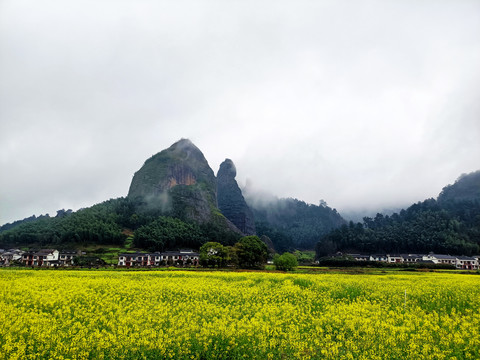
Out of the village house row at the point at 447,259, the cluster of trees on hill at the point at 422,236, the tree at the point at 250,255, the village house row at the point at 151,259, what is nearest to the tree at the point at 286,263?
the tree at the point at 250,255

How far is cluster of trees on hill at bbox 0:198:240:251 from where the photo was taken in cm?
11181

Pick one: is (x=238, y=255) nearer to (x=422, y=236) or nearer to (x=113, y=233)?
(x=113, y=233)

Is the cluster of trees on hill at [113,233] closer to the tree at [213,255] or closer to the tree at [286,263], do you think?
the tree at [213,255]

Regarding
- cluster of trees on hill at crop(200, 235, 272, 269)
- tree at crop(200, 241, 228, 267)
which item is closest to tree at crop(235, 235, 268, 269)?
cluster of trees on hill at crop(200, 235, 272, 269)

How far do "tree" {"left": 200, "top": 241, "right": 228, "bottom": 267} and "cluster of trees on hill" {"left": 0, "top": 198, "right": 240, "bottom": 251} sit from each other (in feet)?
167

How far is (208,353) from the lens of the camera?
853 cm

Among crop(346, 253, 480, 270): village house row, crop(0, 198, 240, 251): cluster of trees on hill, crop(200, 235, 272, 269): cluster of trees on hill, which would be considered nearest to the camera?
crop(200, 235, 272, 269): cluster of trees on hill

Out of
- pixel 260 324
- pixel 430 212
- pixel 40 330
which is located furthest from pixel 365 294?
pixel 430 212

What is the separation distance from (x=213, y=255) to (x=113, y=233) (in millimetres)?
64826

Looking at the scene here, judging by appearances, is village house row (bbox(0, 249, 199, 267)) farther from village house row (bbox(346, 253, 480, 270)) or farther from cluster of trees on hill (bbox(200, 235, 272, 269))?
village house row (bbox(346, 253, 480, 270))

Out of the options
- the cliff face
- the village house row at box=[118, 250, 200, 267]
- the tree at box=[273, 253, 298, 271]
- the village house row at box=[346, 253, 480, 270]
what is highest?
the cliff face

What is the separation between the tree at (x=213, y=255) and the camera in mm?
63250

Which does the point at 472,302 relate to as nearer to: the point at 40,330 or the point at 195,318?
the point at 195,318

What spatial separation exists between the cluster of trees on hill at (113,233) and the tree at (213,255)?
50.8 meters
